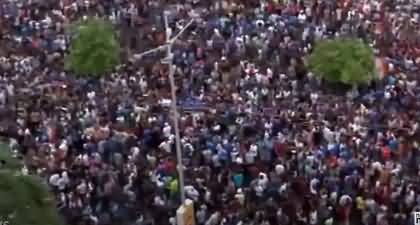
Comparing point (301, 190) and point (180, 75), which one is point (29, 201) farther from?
point (180, 75)

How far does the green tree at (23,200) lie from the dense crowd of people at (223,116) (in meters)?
8.31

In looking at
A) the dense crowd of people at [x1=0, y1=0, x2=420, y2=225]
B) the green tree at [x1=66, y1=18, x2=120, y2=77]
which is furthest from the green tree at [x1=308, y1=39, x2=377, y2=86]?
the green tree at [x1=66, y1=18, x2=120, y2=77]

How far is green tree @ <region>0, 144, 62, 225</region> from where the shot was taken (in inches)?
403

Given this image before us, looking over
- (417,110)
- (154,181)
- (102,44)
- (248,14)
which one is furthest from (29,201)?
(248,14)

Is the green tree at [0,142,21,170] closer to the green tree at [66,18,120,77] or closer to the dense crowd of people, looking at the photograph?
the dense crowd of people

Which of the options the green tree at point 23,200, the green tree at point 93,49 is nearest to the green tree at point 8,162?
the green tree at point 23,200

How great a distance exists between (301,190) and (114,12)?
10.8m

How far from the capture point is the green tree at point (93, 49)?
2559 cm

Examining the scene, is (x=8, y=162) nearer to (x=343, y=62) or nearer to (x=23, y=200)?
(x=23, y=200)

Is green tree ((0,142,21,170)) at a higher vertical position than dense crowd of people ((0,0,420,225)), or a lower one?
higher

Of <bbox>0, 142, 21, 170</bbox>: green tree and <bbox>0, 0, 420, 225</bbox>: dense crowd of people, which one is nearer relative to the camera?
<bbox>0, 142, 21, 170</bbox>: green tree

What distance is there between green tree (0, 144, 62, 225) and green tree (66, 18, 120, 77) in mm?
14712

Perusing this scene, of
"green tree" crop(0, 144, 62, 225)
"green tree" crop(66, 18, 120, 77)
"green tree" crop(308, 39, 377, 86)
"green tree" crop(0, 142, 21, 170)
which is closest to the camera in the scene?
"green tree" crop(0, 144, 62, 225)

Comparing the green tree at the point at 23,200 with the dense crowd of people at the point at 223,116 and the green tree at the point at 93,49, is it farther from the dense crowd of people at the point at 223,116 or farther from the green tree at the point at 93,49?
the green tree at the point at 93,49
